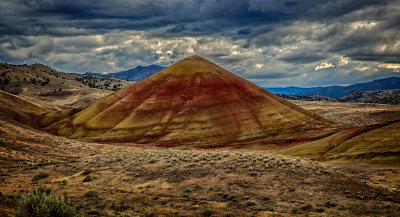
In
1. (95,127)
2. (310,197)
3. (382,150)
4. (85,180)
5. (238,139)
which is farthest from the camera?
(95,127)

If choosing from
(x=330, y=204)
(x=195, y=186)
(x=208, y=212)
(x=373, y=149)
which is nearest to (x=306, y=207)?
(x=330, y=204)

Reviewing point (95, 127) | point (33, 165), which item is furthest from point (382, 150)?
point (95, 127)

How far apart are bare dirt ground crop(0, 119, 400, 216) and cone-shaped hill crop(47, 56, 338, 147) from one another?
35.0 metres

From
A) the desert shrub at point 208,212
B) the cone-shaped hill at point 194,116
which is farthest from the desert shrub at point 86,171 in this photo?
the cone-shaped hill at point 194,116

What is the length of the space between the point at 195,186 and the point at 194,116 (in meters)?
53.2

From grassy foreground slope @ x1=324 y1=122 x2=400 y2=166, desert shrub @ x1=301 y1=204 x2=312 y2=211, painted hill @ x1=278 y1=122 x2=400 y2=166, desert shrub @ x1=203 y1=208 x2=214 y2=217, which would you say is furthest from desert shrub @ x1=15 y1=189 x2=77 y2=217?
grassy foreground slope @ x1=324 y1=122 x2=400 y2=166

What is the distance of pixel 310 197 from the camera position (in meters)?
21.6

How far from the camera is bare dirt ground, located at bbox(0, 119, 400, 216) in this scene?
1859 centimetres

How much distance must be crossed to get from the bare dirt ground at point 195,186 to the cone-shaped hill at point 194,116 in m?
35.0

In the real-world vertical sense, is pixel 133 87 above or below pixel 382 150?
above

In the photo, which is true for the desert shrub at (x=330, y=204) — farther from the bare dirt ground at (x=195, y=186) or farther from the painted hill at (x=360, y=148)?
the painted hill at (x=360, y=148)

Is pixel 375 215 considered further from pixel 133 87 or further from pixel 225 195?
pixel 133 87

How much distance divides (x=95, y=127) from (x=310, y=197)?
68554mm

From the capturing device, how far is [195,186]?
2403 centimetres
